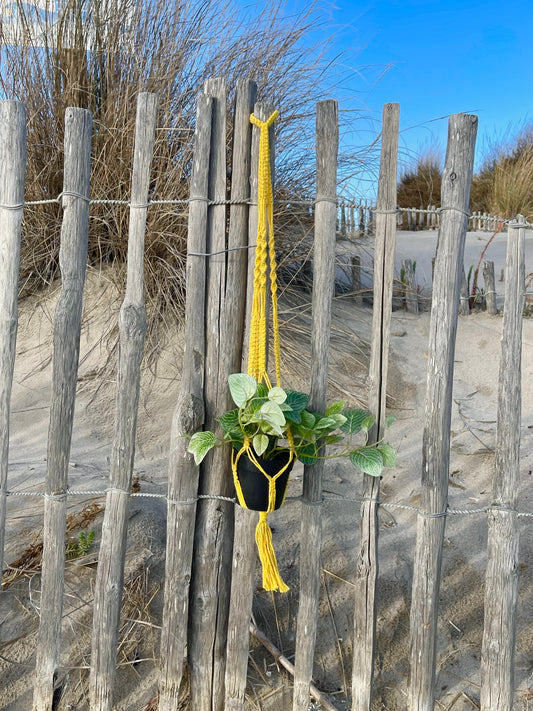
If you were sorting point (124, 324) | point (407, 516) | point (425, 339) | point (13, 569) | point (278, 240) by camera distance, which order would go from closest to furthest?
point (124, 324) < point (13, 569) < point (407, 516) < point (278, 240) < point (425, 339)

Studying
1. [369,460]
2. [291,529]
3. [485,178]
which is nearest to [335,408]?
[369,460]

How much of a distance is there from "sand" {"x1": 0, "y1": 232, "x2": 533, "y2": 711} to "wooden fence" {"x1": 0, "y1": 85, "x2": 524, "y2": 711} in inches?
9.4

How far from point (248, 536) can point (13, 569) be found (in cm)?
102

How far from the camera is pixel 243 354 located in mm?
2027

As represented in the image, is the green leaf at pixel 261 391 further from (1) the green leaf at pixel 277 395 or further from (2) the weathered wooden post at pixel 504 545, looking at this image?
(2) the weathered wooden post at pixel 504 545

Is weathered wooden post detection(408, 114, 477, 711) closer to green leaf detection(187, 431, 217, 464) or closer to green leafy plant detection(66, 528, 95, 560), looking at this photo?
green leaf detection(187, 431, 217, 464)

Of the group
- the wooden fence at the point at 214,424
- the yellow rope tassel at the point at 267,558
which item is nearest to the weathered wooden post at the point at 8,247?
the wooden fence at the point at 214,424

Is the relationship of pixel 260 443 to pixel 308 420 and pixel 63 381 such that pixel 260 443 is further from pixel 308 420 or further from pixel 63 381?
pixel 63 381

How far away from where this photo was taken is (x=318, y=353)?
195cm

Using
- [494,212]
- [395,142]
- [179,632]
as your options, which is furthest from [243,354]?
Answer: [494,212]

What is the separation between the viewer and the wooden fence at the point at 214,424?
1.91 metres

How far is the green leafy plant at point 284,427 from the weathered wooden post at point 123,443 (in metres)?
0.30

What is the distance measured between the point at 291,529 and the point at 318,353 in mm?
1176

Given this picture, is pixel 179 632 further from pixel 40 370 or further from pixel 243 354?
pixel 40 370
